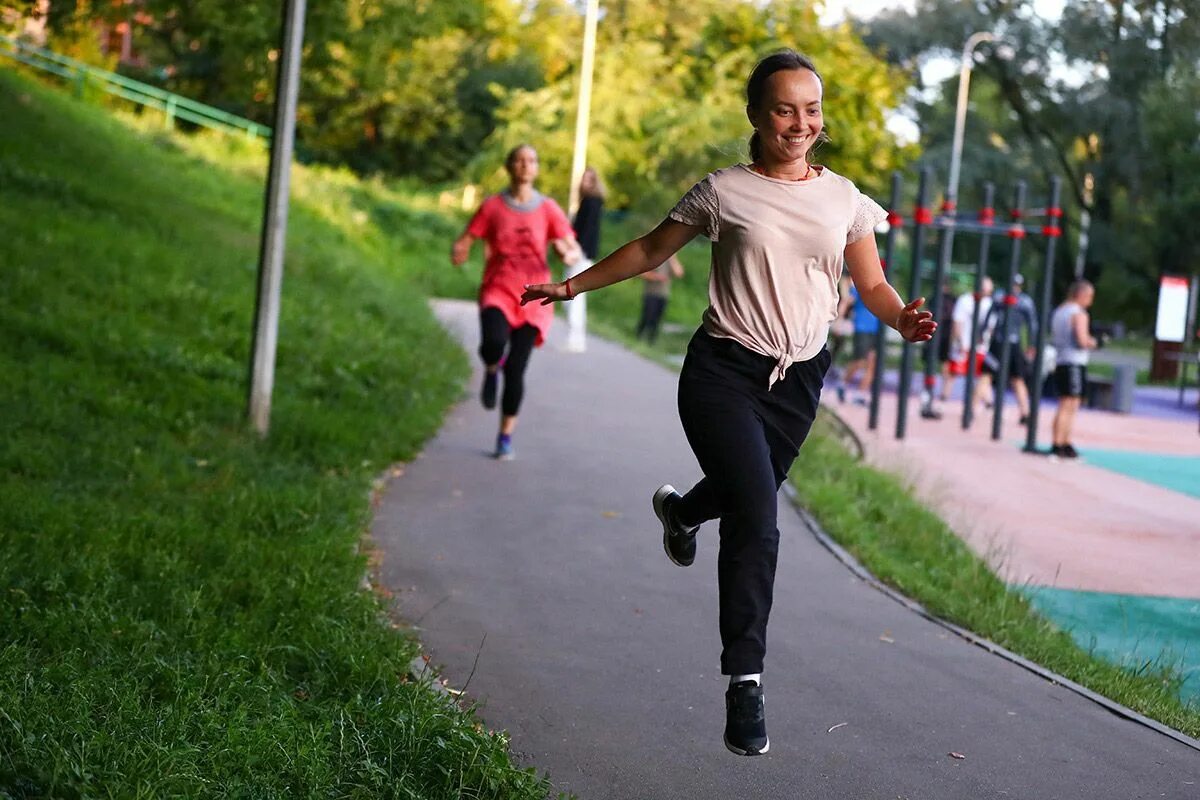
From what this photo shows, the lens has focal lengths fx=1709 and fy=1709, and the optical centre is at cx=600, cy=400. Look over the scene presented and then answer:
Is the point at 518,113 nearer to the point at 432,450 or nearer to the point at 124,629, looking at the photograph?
the point at 432,450

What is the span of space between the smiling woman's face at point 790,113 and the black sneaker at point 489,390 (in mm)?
6516

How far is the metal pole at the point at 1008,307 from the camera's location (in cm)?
1784

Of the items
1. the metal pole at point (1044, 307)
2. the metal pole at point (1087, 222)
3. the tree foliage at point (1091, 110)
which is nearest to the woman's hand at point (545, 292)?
the metal pole at point (1044, 307)

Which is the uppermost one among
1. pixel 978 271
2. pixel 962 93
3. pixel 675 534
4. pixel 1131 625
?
pixel 962 93

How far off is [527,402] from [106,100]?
2700cm

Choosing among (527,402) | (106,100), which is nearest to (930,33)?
(106,100)

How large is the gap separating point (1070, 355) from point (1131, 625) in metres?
8.22

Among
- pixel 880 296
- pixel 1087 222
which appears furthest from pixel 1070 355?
pixel 1087 222

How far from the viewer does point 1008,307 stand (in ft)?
62.2

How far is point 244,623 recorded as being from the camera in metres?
5.75

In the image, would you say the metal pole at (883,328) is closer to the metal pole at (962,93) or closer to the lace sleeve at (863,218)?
the lace sleeve at (863,218)

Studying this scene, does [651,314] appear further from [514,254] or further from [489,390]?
[514,254]

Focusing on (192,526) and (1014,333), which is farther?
(1014,333)

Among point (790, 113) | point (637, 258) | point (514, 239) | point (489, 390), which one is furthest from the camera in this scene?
point (489, 390)
